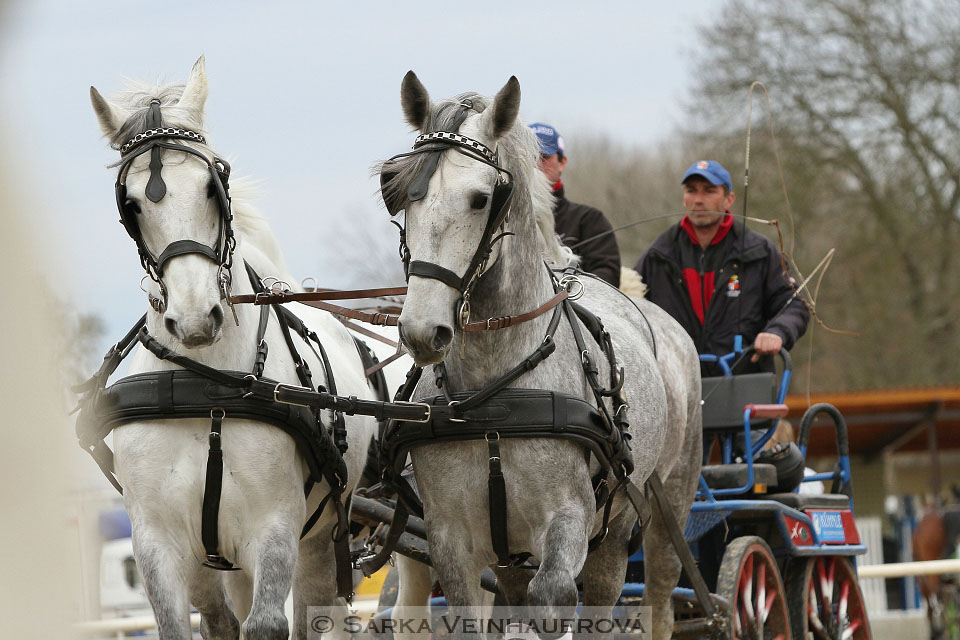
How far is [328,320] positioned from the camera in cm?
477

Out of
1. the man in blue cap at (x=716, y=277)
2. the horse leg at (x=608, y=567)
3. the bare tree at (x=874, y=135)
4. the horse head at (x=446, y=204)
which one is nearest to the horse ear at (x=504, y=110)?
the horse head at (x=446, y=204)

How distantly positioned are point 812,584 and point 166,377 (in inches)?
141

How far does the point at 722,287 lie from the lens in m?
5.78

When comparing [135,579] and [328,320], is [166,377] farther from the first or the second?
[135,579]

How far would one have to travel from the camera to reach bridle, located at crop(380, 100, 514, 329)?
3.22 m

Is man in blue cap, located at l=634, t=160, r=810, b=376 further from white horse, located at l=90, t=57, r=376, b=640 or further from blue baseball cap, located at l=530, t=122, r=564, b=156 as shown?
white horse, located at l=90, t=57, r=376, b=640

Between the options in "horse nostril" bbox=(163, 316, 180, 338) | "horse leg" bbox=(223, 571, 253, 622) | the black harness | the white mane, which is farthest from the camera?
the white mane

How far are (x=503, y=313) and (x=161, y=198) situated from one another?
104cm

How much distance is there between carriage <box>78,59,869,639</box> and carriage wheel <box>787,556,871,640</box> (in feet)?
5.79

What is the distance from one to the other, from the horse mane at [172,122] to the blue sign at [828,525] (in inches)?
113

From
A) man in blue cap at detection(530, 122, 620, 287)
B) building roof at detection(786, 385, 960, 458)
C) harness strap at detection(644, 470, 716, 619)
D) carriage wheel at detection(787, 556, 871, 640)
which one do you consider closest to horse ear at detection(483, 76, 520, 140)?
harness strap at detection(644, 470, 716, 619)

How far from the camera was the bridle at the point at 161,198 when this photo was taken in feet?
10.8

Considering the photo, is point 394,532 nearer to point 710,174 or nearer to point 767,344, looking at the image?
point 767,344

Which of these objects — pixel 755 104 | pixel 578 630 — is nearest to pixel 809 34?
pixel 755 104
